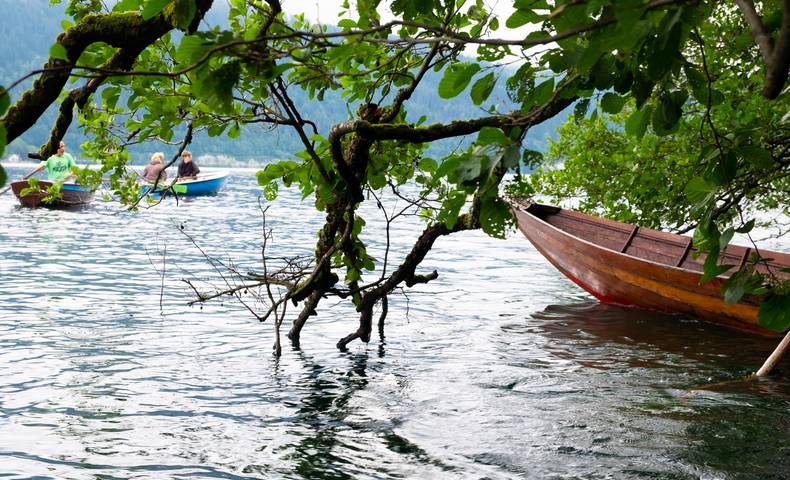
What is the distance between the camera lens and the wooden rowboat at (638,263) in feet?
37.7

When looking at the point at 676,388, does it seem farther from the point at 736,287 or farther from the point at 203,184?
the point at 203,184

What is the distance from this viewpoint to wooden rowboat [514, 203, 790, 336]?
1148 centimetres

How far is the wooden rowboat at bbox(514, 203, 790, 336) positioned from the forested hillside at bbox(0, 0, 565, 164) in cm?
7711

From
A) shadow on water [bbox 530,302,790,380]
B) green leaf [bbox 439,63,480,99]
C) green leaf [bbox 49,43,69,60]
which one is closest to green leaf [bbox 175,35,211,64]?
green leaf [bbox 49,43,69,60]

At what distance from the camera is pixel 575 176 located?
14156 millimetres

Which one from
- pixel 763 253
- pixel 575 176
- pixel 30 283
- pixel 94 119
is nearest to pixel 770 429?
pixel 763 253

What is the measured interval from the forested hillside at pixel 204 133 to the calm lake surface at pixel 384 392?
79784 millimetres

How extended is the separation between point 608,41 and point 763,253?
1014 cm

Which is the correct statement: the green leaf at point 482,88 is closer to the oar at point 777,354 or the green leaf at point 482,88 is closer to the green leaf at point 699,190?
the green leaf at point 699,190

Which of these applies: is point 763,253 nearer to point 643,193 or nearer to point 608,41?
point 643,193

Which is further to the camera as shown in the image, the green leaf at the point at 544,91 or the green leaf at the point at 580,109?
the green leaf at the point at 580,109

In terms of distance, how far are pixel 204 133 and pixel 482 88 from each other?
98.6 m

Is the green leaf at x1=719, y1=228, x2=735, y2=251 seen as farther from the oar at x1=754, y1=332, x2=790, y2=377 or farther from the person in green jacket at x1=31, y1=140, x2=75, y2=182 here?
the person in green jacket at x1=31, y1=140, x2=75, y2=182

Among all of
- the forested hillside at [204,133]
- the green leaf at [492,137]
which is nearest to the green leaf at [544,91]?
the green leaf at [492,137]
